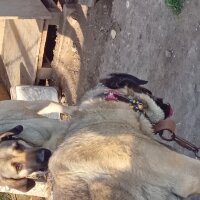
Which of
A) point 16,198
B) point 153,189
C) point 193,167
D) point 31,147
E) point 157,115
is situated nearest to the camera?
point 153,189

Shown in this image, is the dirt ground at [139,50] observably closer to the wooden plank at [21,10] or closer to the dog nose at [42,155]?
the wooden plank at [21,10]

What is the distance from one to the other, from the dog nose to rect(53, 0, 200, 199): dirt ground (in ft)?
5.66

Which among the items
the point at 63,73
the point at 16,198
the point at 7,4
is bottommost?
the point at 16,198

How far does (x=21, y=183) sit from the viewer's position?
241 inches

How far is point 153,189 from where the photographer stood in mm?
4266

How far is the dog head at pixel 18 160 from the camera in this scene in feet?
19.5

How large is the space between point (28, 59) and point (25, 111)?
379 cm

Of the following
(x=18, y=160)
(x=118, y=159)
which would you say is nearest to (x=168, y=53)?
(x=18, y=160)

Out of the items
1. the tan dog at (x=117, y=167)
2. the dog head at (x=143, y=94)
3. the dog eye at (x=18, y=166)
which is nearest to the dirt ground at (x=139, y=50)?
the dog head at (x=143, y=94)

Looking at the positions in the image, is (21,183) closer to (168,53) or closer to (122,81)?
(122,81)

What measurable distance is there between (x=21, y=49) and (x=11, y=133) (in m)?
5.19

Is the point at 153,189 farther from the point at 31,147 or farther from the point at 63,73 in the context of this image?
the point at 63,73

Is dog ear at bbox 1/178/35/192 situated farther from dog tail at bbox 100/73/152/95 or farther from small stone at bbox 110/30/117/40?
small stone at bbox 110/30/117/40

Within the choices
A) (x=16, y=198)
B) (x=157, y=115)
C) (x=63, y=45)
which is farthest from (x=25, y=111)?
(x=16, y=198)
